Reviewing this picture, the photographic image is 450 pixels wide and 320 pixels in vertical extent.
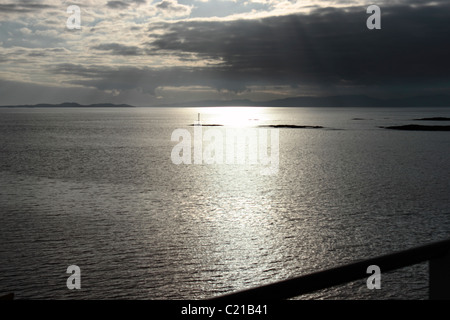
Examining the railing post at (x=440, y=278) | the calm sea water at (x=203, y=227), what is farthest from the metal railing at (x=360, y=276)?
the calm sea water at (x=203, y=227)

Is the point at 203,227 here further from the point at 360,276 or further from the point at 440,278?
the point at 360,276

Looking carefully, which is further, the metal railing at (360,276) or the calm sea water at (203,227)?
the calm sea water at (203,227)

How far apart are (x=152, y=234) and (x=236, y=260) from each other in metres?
5.72

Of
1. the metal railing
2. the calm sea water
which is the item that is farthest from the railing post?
the calm sea water

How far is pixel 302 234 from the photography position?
23906mm

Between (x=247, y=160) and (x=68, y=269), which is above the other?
(x=247, y=160)

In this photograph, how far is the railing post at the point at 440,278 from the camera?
3.36 metres

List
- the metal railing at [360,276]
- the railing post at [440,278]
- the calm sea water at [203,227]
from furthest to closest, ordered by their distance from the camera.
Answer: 1. the calm sea water at [203,227]
2. the railing post at [440,278]
3. the metal railing at [360,276]

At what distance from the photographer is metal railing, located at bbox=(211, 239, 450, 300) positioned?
254 centimetres

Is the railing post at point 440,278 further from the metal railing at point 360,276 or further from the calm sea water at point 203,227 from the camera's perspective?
the calm sea water at point 203,227

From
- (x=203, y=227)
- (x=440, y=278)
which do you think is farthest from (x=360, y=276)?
(x=203, y=227)
